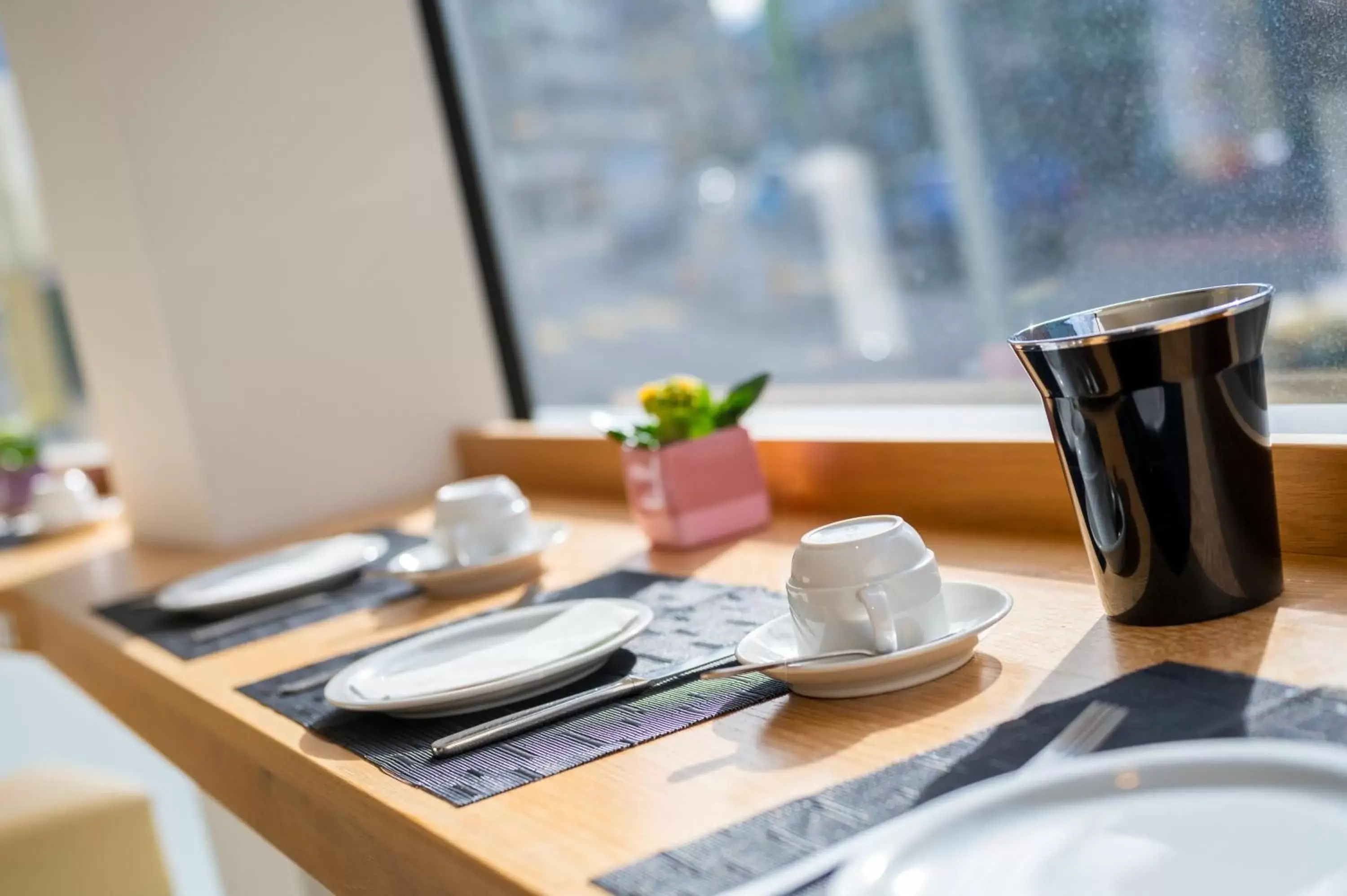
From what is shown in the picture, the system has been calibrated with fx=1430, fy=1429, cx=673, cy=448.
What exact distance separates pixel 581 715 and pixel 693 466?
535mm

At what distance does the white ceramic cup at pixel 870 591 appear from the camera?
2.67ft

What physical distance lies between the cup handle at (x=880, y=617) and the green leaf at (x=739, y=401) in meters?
0.67

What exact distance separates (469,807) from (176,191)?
1.51 meters

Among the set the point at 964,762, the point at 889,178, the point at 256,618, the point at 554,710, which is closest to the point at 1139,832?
the point at 964,762

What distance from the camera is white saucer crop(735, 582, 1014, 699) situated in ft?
2.65

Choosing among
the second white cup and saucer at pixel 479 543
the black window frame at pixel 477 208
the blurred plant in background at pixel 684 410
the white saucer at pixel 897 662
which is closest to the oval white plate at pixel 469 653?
the white saucer at pixel 897 662

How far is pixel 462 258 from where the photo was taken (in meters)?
2.33

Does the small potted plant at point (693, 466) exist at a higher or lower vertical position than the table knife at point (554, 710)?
higher

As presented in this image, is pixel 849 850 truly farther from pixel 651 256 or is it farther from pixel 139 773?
pixel 651 256

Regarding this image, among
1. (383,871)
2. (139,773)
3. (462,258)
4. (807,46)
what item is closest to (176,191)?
(462,258)

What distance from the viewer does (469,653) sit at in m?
Result: 1.07

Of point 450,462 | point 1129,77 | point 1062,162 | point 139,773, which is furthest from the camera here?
point 139,773

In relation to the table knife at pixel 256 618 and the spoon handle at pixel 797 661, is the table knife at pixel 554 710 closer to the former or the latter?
the spoon handle at pixel 797 661

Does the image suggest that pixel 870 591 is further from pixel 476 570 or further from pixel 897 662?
pixel 476 570
